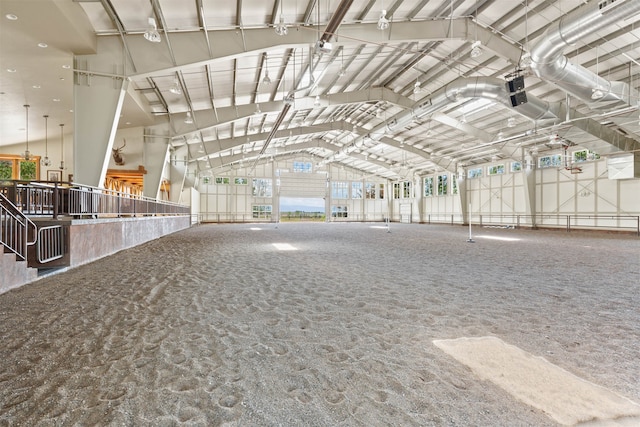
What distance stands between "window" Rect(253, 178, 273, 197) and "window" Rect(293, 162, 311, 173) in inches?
161

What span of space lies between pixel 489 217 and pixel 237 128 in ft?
82.7

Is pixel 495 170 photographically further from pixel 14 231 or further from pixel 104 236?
pixel 14 231

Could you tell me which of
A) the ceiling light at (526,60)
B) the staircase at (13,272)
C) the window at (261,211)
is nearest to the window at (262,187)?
the window at (261,211)

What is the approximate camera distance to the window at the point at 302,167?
140 ft

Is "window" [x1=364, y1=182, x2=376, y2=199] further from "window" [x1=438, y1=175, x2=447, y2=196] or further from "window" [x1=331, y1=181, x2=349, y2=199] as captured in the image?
"window" [x1=438, y1=175, x2=447, y2=196]

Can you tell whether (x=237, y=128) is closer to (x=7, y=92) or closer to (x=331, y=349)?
(x=7, y=92)

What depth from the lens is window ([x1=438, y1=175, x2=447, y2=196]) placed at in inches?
1457

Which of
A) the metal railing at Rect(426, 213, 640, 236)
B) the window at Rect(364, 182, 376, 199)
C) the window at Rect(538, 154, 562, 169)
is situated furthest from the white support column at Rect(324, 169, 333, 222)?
the window at Rect(538, 154, 562, 169)

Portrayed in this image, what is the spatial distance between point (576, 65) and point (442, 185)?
26653 millimetres

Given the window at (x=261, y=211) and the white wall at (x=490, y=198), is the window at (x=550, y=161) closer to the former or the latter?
the white wall at (x=490, y=198)

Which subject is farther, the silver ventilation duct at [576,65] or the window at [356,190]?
the window at [356,190]

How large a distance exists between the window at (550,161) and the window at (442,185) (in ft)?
37.2

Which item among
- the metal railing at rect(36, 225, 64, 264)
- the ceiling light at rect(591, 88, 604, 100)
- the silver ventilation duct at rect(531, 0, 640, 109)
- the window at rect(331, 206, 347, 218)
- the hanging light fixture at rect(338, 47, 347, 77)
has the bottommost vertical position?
the metal railing at rect(36, 225, 64, 264)

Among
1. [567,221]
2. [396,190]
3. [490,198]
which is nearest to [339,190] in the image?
[396,190]
